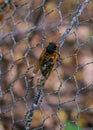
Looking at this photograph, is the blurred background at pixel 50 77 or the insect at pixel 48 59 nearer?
the insect at pixel 48 59

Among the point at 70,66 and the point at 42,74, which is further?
the point at 70,66

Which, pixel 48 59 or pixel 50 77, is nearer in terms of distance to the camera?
pixel 48 59

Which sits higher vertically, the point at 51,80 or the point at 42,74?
the point at 42,74

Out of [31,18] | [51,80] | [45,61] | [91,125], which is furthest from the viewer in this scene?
[31,18]

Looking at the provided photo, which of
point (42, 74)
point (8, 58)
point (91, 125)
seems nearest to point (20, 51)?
point (8, 58)

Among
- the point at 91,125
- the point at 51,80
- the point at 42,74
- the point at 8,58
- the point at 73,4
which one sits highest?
the point at 42,74

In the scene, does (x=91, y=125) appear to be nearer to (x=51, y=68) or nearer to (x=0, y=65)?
(x=0, y=65)

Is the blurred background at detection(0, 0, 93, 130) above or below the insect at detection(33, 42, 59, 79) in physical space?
below

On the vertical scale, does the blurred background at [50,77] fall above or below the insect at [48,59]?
below

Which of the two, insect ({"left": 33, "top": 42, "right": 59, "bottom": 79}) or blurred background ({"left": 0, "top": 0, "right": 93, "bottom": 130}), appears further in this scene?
blurred background ({"left": 0, "top": 0, "right": 93, "bottom": 130})

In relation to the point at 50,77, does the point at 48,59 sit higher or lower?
higher

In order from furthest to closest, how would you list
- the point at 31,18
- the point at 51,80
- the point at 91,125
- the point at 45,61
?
the point at 31,18
the point at 51,80
the point at 91,125
the point at 45,61
